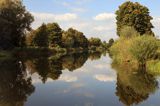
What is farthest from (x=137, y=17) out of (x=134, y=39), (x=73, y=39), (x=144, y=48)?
(x=73, y=39)

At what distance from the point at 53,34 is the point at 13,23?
43.2 m

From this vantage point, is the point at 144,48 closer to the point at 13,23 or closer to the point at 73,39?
the point at 13,23

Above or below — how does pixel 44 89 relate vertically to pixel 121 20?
below

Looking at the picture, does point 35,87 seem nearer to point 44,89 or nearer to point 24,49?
point 44,89

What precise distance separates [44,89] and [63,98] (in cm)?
472

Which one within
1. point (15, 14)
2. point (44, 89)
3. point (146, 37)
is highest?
point (15, 14)

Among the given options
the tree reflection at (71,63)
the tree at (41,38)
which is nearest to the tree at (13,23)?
the tree reflection at (71,63)

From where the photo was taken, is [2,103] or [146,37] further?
[146,37]

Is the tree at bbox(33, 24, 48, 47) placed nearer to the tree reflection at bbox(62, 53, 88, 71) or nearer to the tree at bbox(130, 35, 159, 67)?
the tree reflection at bbox(62, 53, 88, 71)

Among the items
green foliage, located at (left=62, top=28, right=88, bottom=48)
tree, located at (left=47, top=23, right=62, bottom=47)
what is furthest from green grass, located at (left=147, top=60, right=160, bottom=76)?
green foliage, located at (left=62, top=28, right=88, bottom=48)

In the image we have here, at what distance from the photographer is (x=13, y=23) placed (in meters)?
69.0

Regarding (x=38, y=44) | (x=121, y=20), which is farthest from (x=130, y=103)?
(x=38, y=44)

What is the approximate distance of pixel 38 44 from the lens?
103375 mm

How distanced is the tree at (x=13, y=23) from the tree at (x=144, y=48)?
3035cm
